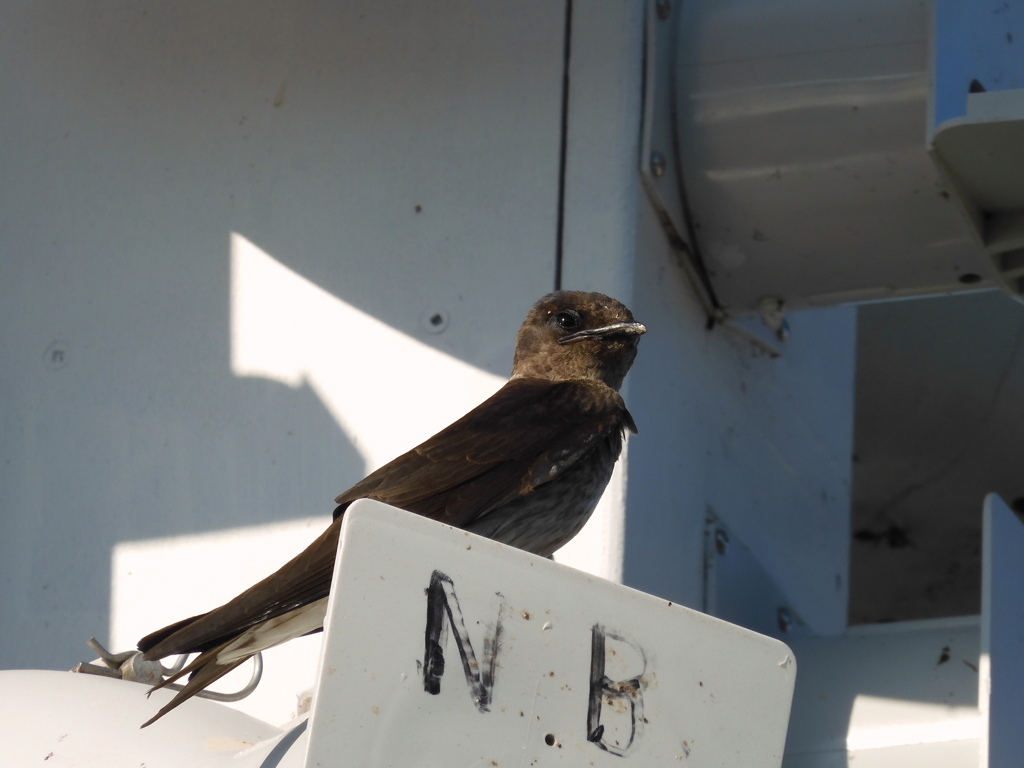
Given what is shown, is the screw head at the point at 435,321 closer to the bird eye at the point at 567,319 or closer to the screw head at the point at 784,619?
the bird eye at the point at 567,319

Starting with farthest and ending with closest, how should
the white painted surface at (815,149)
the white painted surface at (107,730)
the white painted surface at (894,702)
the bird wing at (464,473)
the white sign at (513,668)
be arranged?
the white painted surface at (815,149), the white painted surface at (894,702), the bird wing at (464,473), the white painted surface at (107,730), the white sign at (513,668)

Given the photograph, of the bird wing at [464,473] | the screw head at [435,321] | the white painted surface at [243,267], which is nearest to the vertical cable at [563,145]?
the white painted surface at [243,267]

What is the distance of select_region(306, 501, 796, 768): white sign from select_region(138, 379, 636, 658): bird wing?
63cm

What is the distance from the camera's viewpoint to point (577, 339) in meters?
2.60

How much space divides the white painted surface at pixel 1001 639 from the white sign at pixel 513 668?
2.87 ft

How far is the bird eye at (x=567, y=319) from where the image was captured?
2.61m

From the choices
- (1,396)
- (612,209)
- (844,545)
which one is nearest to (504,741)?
(612,209)

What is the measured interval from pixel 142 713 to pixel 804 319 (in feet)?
7.95

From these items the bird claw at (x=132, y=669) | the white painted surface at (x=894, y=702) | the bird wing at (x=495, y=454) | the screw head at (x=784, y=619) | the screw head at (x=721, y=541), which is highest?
the bird wing at (x=495, y=454)

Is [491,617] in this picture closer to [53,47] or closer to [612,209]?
[612,209]

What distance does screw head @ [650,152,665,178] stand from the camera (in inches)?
112

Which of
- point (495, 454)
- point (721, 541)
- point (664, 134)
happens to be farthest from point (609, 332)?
point (721, 541)

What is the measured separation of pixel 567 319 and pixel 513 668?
1.41 m

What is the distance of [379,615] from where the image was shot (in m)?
1.21
